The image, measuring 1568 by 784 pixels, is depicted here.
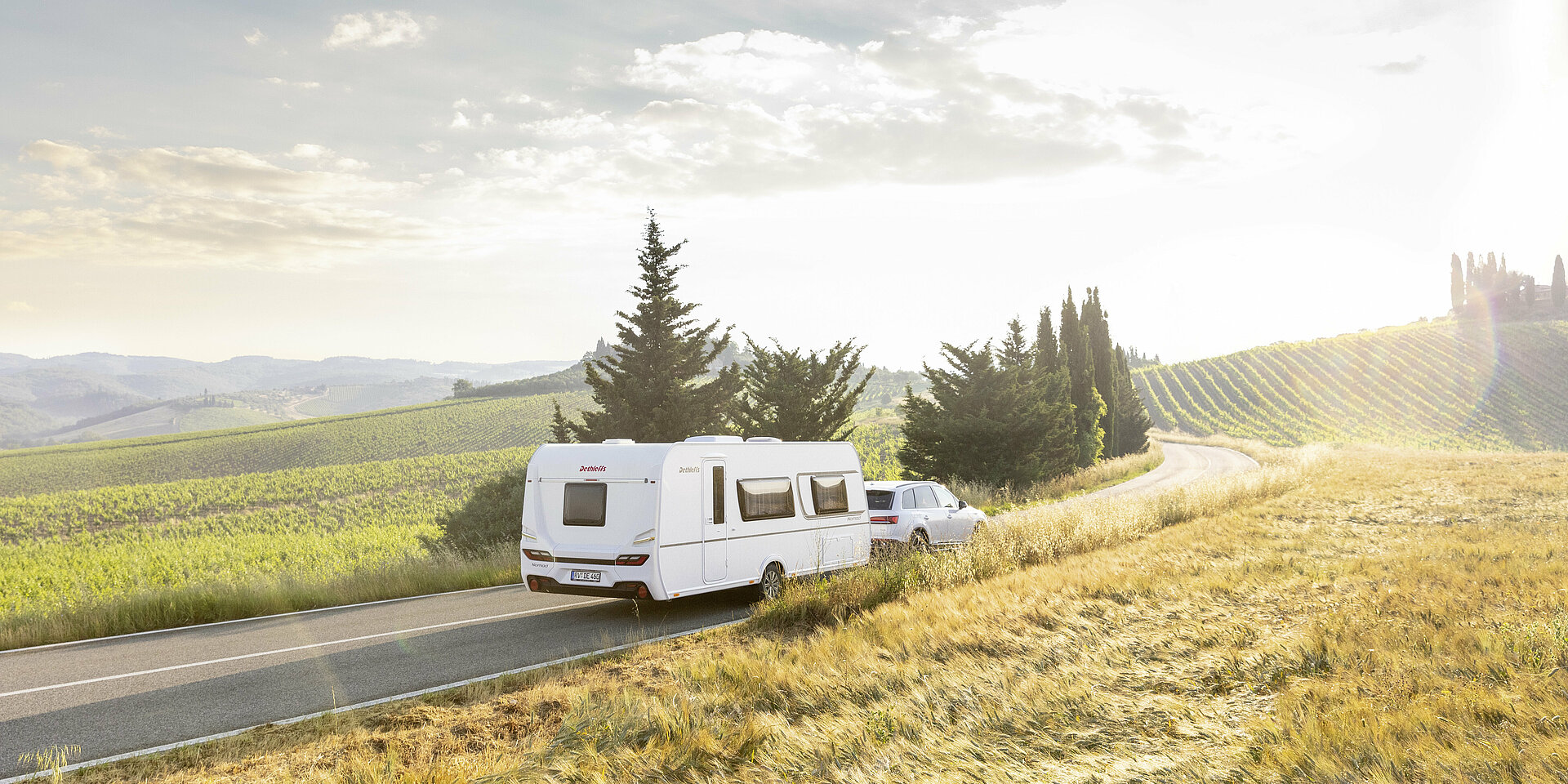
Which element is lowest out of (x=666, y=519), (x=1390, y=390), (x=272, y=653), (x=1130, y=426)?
(x=1130, y=426)

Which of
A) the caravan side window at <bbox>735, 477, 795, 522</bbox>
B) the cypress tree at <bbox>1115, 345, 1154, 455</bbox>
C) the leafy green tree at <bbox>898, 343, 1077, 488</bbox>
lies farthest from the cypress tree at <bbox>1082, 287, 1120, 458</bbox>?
the caravan side window at <bbox>735, 477, 795, 522</bbox>

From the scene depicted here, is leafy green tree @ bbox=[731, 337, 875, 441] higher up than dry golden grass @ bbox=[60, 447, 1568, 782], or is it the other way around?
leafy green tree @ bbox=[731, 337, 875, 441]

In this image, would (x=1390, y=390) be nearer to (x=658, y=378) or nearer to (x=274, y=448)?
(x=658, y=378)

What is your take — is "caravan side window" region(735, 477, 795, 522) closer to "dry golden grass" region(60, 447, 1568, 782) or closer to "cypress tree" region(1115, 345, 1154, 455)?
"dry golden grass" region(60, 447, 1568, 782)

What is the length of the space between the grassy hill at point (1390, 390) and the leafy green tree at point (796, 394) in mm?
67942

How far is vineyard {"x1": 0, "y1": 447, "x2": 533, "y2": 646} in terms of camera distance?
20.2 meters

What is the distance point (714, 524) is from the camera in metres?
11.3

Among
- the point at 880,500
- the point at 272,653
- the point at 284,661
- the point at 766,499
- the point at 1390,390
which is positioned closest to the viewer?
the point at 284,661

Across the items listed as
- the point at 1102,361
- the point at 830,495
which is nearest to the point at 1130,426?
the point at 1102,361

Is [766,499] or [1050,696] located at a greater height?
[766,499]

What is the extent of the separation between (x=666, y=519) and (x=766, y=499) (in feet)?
6.62

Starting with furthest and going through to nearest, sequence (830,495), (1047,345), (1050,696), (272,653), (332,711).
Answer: (1047,345)
(830,495)
(272,653)
(332,711)
(1050,696)

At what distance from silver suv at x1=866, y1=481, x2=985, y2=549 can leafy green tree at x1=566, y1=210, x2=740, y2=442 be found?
25.7 ft

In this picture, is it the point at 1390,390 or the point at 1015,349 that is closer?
the point at 1015,349
